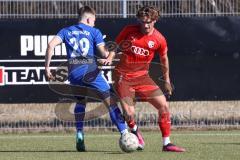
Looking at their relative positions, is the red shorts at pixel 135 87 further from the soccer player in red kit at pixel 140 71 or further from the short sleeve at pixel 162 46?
the short sleeve at pixel 162 46

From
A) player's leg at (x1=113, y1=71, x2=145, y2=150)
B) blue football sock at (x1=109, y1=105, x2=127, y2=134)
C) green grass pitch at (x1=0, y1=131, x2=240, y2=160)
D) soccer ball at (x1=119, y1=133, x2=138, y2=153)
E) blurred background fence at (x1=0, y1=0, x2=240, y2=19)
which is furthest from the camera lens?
blurred background fence at (x1=0, y1=0, x2=240, y2=19)

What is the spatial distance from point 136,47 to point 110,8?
485 centimetres

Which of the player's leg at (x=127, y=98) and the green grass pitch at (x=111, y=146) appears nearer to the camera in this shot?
the green grass pitch at (x=111, y=146)

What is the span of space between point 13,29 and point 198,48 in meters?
3.59

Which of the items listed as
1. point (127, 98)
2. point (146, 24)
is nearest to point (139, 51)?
point (146, 24)

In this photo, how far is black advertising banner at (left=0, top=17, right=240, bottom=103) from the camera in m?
16.0

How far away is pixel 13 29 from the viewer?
15992mm

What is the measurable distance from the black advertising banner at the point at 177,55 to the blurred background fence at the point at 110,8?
1.27 ft

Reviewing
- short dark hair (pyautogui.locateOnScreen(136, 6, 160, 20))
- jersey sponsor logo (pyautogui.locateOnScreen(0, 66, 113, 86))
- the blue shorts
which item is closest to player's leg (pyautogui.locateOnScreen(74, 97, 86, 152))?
the blue shorts

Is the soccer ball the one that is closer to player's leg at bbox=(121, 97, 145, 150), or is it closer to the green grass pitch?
the green grass pitch

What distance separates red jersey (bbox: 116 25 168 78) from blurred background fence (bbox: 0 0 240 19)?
14.4 feet

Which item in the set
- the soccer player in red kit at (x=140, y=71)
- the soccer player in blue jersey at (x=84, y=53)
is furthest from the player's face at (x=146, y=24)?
the soccer player in blue jersey at (x=84, y=53)

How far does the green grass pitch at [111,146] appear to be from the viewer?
11.1m

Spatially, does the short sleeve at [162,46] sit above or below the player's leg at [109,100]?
above
